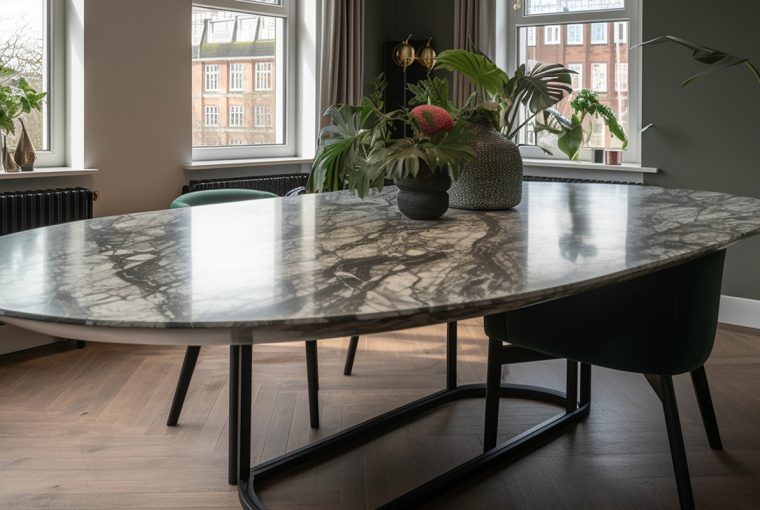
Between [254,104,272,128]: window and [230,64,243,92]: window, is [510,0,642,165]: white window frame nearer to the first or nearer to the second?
[254,104,272,128]: window

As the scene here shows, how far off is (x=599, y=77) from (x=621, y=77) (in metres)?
0.15

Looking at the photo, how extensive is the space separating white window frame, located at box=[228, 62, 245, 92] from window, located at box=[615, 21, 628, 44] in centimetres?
246

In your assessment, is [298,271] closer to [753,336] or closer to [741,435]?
[741,435]

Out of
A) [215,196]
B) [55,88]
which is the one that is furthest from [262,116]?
[215,196]

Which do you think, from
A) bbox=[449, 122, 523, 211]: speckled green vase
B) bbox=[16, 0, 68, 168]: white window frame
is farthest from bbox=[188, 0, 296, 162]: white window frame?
bbox=[449, 122, 523, 211]: speckled green vase

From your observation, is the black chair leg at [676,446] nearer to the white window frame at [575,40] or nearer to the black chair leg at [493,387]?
the black chair leg at [493,387]

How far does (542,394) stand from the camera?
342 cm

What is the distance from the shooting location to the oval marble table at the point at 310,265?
1212 millimetres

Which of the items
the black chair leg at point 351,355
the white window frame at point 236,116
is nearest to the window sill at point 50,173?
the white window frame at point 236,116

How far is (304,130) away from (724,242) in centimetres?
429

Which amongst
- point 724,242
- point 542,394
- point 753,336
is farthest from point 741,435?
point 753,336

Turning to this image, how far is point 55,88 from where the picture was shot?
14.7ft

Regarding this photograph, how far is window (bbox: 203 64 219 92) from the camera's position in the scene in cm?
546

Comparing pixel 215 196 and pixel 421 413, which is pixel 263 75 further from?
pixel 421 413
